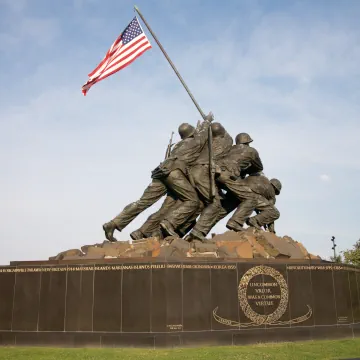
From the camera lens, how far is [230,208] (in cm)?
1452

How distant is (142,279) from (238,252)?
275 cm

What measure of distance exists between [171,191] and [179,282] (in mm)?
3893

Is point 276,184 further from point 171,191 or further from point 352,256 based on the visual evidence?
point 352,256

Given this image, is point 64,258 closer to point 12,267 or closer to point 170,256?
point 12,267

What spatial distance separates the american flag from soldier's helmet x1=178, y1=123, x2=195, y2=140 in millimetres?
2559

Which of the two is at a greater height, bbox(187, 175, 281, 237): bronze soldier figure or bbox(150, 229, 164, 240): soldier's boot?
bbox(187, 175, 281, 237): bronze soldier figure

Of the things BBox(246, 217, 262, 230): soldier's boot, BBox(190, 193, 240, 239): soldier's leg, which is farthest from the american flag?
BBox(246, 217, 262, 230): soldier's boot

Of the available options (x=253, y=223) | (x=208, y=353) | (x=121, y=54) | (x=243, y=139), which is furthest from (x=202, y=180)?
(x=208, y=353)

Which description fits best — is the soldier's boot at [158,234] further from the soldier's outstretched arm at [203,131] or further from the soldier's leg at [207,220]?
the soldier's outstretched arm at [203,131]

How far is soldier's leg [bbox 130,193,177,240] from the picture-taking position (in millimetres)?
13476

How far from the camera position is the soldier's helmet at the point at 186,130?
14.5 meters

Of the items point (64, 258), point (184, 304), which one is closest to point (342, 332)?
point (184, 304)

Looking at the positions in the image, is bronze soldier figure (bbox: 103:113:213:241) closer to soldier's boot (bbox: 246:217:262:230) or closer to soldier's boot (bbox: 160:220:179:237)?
soldier's boot (bbox: 160:220:179:237)

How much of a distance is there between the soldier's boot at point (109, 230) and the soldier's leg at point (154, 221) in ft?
1.82
